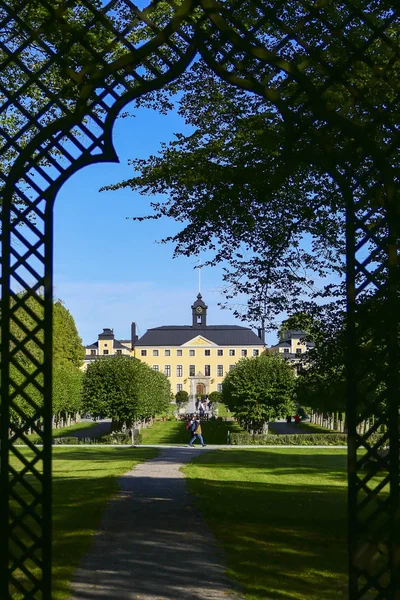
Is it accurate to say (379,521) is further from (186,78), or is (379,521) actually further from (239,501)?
(186,78)

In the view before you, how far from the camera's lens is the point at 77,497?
639 inches

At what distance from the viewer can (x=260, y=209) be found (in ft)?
44.2

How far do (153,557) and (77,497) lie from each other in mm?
7100

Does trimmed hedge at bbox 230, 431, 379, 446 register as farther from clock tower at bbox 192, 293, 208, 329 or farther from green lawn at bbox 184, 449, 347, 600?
clock tower at bbox 192, 293, 208, 329

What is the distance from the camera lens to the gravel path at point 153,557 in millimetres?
7816

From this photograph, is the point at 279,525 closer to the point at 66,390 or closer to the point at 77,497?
the point at 77,497

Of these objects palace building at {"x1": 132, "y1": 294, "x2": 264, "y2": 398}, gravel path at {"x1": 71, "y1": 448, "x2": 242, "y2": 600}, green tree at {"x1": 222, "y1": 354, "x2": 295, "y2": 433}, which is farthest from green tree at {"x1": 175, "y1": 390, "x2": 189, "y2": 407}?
gravel path at {"x1": 71, "y1": 448, "x2": 242, "y2": 600}

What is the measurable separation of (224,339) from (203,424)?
61436mm

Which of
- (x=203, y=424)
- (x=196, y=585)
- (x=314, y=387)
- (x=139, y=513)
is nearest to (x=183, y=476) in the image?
(x=139, y=513)

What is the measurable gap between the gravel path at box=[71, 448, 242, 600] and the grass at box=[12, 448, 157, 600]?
0.20 meters

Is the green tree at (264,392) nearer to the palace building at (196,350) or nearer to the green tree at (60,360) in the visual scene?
the green tree at (60,360)

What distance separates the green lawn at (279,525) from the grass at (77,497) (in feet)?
6.12

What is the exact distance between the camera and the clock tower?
426 ft

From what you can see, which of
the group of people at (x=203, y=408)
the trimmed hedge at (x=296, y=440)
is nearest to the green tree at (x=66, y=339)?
the group of people at (x=203, y=408)
